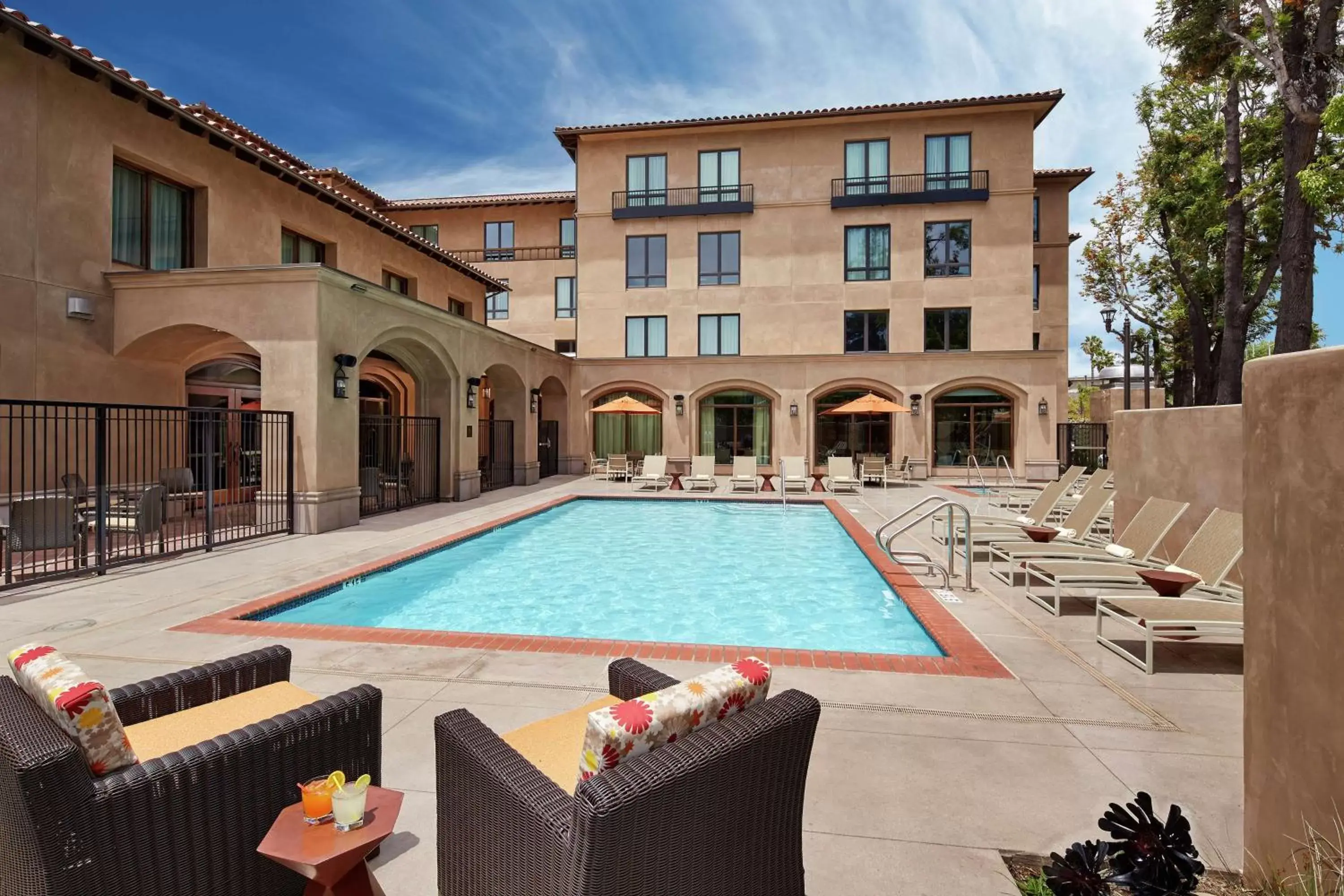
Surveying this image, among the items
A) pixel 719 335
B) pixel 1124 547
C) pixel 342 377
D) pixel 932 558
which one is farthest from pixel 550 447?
pixel 1124 547

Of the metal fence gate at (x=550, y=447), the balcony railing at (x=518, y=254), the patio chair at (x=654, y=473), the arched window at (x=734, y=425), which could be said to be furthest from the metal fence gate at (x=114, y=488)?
the balcony railing at (x=518, y=254)

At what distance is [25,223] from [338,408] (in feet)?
16.4

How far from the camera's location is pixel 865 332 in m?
24.0

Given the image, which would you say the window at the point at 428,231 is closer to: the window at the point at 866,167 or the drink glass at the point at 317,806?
the window at the point at 866,167

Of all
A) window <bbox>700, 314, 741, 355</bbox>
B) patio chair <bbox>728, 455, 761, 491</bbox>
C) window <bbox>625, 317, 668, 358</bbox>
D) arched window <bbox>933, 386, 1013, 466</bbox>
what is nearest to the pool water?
patio chair <bbox>728, 455, 761, 491</bbox>

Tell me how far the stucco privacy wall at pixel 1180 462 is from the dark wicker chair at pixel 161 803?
7414 mm

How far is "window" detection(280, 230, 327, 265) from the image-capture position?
49.1 ft

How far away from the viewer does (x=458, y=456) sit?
1526cm

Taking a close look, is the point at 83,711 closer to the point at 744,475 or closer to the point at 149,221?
the point at 149,221

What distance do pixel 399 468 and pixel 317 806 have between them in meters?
11.8

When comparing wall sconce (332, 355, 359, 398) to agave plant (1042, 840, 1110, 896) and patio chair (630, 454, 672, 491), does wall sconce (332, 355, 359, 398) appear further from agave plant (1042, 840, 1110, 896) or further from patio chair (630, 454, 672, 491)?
agave plant (1042, 840, 1110, 896)

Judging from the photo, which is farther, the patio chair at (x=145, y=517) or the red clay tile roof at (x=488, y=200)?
the red clay tile roof at (x=488, y=200)

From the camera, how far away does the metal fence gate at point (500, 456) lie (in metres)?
18.7

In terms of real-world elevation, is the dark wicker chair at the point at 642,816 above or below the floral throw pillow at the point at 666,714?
below
